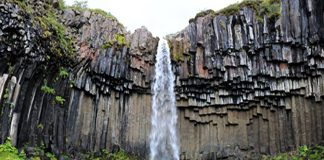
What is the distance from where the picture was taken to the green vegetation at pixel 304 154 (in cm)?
1762

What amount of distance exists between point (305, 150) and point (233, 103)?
470 cm

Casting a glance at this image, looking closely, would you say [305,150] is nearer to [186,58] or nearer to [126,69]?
[186,58]

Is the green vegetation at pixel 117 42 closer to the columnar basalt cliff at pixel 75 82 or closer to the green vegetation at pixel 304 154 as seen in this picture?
Answer: the columnar basalt cliff at pixel 75 82

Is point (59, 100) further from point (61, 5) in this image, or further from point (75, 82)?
point (61, 5)

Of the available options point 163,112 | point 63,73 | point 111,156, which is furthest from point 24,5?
point 163,112

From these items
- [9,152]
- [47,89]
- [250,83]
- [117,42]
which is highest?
[117,42]

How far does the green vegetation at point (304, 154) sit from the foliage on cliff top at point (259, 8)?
7205mm

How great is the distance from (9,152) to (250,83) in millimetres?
13026

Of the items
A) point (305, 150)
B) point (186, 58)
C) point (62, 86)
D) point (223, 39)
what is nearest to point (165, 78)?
point (186, 58)

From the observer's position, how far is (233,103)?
2158 cm

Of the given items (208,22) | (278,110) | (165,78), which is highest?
(208,22)

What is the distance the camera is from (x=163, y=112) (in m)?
22.1

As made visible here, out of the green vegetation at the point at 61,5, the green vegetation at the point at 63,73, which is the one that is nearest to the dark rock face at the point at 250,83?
the green vegetation at the point at 61,5

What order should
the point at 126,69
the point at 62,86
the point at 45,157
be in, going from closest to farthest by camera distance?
the point at 45,157, the point at 62,86, the point at 126,69
